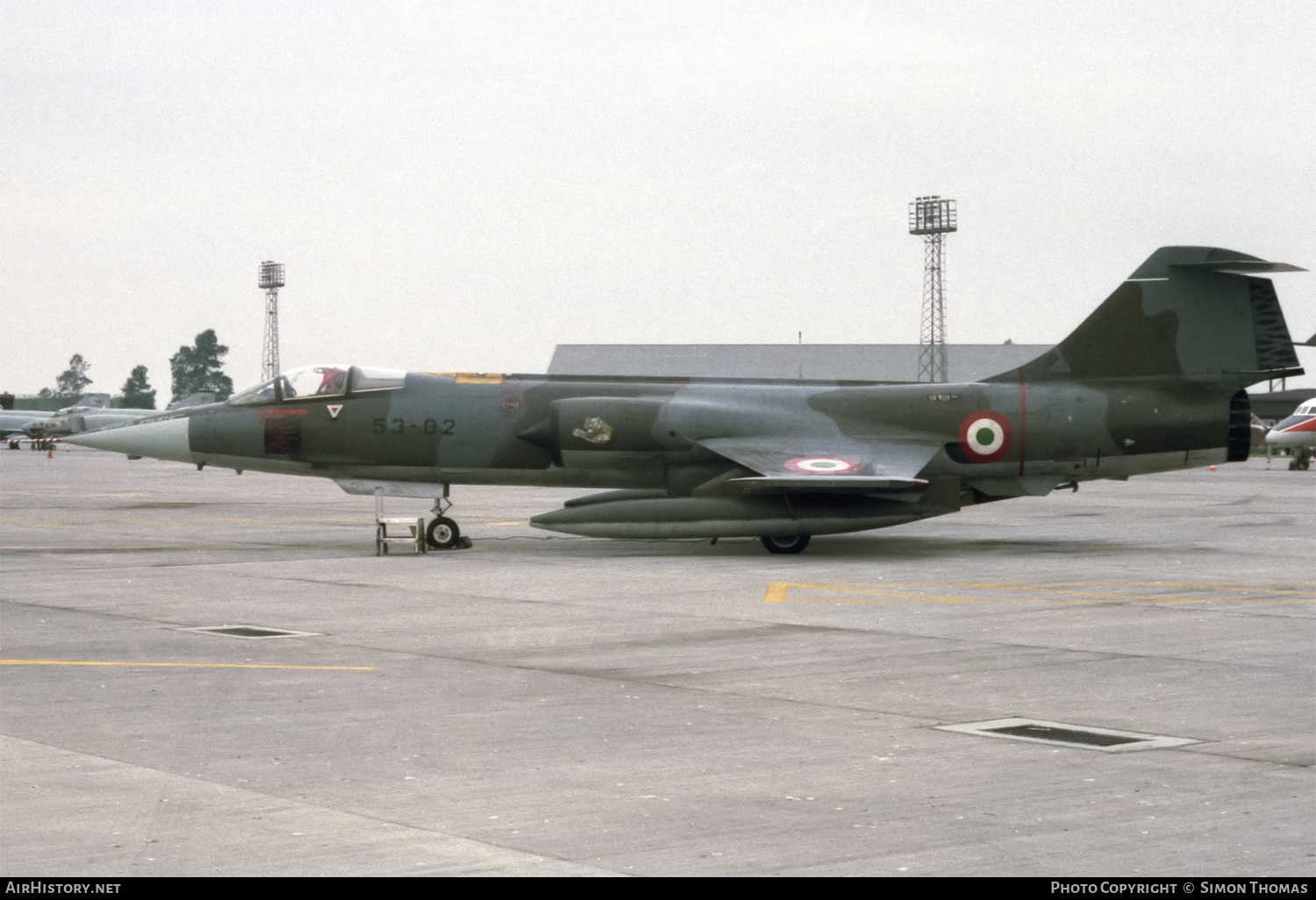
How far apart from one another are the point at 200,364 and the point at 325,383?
146316 mm

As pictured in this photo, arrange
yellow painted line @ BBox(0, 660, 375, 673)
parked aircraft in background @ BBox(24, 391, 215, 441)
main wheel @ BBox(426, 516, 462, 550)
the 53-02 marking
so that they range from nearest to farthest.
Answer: yellow painted line @ BBox(0, 660, 375, 673) < main wheel @ BBox(426, 516, 462, 550) < the 53-02 marking < parked aircraft in background @ BBox(24, 391, 215, 441)

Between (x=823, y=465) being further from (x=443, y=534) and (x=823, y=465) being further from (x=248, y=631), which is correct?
(x=248, y=631)

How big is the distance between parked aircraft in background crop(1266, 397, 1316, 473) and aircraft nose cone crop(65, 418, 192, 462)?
4272cm

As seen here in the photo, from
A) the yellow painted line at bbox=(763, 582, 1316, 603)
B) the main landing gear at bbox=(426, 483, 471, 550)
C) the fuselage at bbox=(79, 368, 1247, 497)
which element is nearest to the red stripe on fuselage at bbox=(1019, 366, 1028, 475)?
the fuselage at bbox=(79, 368, 1247, 497)

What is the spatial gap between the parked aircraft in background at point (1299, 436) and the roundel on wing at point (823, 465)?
37403 millimetres

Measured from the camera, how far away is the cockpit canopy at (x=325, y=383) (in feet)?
81.6

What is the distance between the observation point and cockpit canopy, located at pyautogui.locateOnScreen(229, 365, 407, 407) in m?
24.9

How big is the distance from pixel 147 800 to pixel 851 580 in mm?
12742

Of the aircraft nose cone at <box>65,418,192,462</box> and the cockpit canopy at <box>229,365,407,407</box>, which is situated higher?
the cockpit canopy at <box>229,365,407,407</box>

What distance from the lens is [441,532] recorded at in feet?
79.1

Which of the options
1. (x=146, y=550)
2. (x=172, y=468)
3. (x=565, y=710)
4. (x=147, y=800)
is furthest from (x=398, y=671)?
(x=172, y=468)

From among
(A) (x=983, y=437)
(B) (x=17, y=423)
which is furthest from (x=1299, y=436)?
(B) (x=17, y=423)

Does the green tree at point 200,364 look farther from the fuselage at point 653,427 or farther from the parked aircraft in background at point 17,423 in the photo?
the fuselage at point 653,427

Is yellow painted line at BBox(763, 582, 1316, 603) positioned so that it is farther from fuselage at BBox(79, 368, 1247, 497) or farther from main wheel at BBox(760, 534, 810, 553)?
fuselage at BBox(79, 368, 1247, 497)
